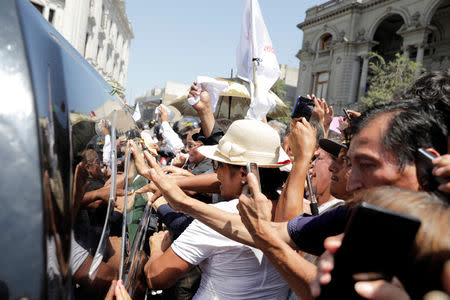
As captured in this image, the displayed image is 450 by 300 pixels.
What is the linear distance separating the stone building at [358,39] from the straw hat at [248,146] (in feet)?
87.8

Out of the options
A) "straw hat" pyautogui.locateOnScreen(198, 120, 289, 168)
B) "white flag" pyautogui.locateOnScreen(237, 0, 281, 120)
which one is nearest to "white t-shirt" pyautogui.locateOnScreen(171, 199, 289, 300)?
"straw hat" pyautogui.locateOnScreen(198, 120, 289, 168)

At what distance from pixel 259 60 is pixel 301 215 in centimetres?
192

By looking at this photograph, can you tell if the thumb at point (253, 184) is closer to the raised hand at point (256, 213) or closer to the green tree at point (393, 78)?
the raised hand at point (256, 213)

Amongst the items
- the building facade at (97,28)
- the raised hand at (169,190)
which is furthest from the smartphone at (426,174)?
the building facade at (97,28)

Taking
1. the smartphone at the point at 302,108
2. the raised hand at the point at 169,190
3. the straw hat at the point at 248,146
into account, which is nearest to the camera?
the raised hand at the point at 169,190

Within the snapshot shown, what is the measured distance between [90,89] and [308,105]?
58.6 inches

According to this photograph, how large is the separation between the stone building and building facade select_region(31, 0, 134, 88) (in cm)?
1898

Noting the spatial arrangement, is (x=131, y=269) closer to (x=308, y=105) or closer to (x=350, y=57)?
(x=308, y=105)

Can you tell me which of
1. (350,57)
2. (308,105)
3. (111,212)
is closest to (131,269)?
(111,212)

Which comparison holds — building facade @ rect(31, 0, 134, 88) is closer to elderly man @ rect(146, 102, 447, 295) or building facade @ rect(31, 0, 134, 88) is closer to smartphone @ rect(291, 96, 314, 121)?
smartphone @ rect(291, 96, 314, 121)

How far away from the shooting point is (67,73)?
0.91 metres

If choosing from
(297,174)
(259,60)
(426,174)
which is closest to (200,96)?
(259,60)

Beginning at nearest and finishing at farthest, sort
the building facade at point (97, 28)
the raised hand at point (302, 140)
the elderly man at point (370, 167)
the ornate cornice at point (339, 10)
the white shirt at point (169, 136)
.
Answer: the elderly man at point (370, 167), the raised hand at point (302, 140), the white shirt at point (169, 136), the building facade at point (97, 28), the ornate cornice at point (339, 10)

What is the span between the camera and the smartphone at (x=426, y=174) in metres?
1.03
